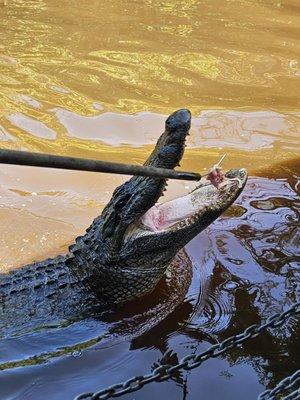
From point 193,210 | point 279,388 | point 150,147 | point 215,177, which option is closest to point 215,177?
point 215,177

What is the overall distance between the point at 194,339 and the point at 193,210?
0.81 m

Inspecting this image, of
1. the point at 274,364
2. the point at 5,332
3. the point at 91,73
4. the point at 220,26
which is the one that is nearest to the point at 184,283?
the point at 274,364

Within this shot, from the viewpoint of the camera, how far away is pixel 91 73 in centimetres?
865

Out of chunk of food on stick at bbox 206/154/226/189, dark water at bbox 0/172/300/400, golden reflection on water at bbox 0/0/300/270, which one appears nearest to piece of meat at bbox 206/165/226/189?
chunk of food on stick at bbox 206/154/226/189

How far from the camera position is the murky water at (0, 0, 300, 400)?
3.86 m

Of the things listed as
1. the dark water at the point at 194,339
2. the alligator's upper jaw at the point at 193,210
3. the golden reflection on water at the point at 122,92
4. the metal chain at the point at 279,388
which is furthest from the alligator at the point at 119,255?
the metal chain at the point at 279,388

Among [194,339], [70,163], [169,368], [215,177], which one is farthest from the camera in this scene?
[215,177]

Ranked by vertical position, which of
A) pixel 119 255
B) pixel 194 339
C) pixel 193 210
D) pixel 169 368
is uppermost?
pixel 193 210

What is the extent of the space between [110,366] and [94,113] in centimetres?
423

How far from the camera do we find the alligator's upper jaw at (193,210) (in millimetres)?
4043

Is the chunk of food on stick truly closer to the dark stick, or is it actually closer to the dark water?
the dark water

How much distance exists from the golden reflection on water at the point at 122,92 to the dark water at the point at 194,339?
46.3 inches

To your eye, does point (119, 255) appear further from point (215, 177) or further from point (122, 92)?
point (122, 92)

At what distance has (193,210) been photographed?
13.5 feet
